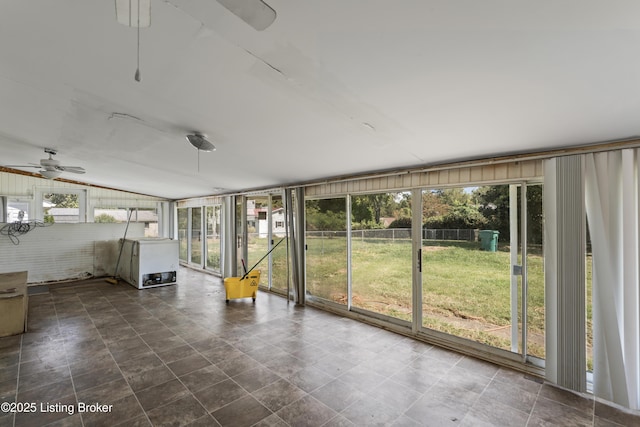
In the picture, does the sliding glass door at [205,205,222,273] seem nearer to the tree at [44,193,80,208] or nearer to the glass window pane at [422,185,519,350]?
the tree at [44,193,80,208]

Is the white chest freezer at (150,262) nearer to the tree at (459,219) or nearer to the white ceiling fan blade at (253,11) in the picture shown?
the tree at (459,219)

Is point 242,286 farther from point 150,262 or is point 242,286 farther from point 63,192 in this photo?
point 63,192

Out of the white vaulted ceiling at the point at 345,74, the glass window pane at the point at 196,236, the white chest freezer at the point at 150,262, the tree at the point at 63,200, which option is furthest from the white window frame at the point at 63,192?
the white vaulted ceiling at the point at 345,74

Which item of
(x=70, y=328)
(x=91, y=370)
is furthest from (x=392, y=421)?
(x=70, y=328)

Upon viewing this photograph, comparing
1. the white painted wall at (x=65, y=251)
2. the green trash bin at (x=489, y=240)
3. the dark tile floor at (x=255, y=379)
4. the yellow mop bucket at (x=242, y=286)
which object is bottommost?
the dark tile floor at (x=255, y=379)

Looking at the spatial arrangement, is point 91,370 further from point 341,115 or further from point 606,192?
point 606,192

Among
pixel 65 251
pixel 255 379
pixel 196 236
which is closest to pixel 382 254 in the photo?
pixel 255 379

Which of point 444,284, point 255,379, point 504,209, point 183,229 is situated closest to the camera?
point 255,379

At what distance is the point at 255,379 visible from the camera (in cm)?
276

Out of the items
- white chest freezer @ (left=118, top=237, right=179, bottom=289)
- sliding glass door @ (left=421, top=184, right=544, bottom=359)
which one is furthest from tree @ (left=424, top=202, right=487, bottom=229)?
white chest freezer @ (left=118, top=237, right=179, bottom=289)

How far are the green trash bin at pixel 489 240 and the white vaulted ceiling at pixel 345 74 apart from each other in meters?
0.94

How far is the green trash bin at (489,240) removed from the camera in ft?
10.8

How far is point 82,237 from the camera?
23.6 feet

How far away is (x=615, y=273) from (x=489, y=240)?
1.09 m
